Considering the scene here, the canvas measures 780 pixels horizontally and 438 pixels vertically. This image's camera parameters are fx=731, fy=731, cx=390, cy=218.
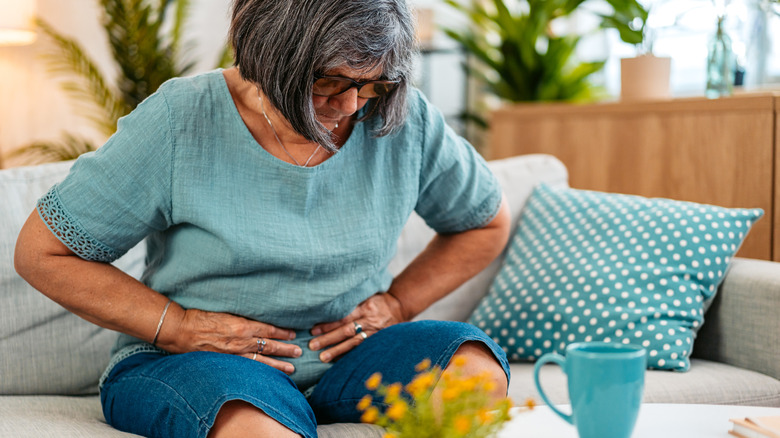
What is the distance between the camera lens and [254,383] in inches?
39.6

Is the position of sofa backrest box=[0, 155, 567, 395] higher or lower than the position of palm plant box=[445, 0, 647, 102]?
lower

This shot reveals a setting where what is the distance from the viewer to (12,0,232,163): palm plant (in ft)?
10.4

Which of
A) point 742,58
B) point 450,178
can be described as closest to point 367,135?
point 450,178

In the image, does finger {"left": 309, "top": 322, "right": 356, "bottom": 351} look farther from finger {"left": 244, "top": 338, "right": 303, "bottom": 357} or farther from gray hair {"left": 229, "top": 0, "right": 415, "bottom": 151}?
gray hair {"left": 229, "top": 0, "right": 415, "bottom": 151}

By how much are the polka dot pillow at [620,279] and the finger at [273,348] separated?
539 millimetres

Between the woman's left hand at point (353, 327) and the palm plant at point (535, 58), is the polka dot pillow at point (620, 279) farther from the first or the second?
the palm plant at point (535, 58)

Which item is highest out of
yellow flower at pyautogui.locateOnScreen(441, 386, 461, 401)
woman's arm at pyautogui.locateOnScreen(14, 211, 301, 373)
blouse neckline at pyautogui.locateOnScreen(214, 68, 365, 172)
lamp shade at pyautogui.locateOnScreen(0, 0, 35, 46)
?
lamp shade at pyautogui.locateOnScreen(0, 0, 35, 46)

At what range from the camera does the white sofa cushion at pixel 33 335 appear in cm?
135

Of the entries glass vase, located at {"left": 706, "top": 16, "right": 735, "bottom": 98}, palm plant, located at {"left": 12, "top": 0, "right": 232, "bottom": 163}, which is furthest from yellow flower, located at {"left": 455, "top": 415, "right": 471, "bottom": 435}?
palm plant, located at {"left": 12, "top": 0, "right": 232, "bottom": 163}

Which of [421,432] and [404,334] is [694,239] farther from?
[421,432]

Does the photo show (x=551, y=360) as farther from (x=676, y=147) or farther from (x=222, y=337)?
(x=676, y=147)

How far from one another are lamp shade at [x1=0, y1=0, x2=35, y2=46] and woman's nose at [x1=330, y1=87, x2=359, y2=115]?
97.9 inches

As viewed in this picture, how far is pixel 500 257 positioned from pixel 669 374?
1.62ft

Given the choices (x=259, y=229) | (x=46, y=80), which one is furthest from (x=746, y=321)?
(x=46, y=80)
